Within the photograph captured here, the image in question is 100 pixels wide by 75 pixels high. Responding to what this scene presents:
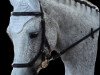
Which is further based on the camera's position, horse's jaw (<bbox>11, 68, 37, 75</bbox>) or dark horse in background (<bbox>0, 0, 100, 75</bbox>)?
dark horse in background (<bbox>0, 0, 100, 75</bbox>)

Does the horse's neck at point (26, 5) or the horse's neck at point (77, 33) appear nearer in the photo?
the horse's neck at point (26, 5)

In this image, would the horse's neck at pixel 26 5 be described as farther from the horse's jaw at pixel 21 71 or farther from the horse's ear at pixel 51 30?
the horse's jaw at pixel 21 71

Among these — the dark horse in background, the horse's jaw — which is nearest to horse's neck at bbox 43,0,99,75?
the horse's jaw

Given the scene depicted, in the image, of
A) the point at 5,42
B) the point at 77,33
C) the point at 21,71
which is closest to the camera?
the point at 21,71

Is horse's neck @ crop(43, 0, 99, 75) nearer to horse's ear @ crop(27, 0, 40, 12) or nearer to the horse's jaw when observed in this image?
horse's ear @ crop(27, 0, 40, 12)

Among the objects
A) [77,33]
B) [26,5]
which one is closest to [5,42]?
[77,33]

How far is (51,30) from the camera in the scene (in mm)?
2020

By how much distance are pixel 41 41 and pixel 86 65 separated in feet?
1.15

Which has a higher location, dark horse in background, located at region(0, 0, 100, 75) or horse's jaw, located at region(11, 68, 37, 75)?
horse's jaw, located at region(11, 68, 37, 75)

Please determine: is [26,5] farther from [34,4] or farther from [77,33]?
[77,33]

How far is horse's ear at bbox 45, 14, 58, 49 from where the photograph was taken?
2.01 meters

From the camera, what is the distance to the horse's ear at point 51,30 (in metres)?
2.01

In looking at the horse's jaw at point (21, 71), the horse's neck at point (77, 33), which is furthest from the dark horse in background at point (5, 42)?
the horse's jaw at point (21, 71)

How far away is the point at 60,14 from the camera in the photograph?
2066 millimetres
